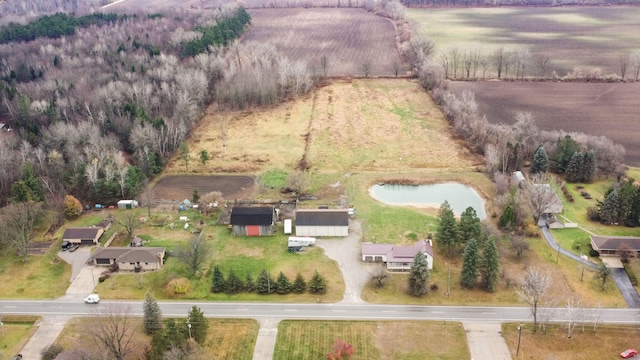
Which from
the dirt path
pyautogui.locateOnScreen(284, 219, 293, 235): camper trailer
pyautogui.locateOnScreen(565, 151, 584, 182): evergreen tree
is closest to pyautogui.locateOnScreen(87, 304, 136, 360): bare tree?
pyautogui.locateOnScreen(284, 219, 293, 235): camper trailer

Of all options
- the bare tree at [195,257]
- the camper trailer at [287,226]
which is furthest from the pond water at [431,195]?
the bare tree at [195,257]

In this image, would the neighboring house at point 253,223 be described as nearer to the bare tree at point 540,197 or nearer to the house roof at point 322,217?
the house roof at point 322,217

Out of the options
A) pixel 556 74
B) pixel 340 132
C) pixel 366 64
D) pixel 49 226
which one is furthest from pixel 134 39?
pixel 556 74

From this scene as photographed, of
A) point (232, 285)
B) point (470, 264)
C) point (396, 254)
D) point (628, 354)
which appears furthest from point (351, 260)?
point (628, 354)

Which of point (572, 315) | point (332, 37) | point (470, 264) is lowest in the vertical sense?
point (572, 315)

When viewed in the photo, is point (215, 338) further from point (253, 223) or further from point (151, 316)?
point (253, 223)

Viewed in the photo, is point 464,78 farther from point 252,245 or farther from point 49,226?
point 49,226
